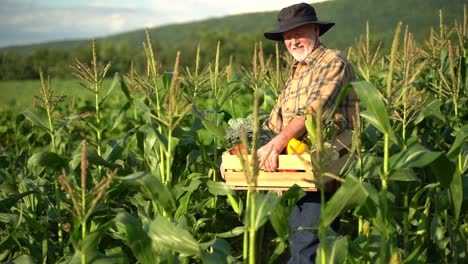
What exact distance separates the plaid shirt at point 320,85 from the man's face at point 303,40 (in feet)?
0.14

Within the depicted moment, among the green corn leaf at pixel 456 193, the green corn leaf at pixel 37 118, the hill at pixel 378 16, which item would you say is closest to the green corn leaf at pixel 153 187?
the green corn leaf at pixel 456 193

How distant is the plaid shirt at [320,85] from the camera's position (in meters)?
3.48

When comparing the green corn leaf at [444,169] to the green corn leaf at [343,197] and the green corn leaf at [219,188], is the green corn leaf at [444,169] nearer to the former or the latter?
the green corn leaf at [343,197]

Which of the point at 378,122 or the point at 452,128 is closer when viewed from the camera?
the point at 378,122

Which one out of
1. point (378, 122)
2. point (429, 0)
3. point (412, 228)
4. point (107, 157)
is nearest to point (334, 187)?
point (378, 122)

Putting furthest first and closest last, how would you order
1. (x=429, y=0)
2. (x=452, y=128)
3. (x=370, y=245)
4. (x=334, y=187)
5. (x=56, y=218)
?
(x=429, y=0) → (x=452, y=128) → (x=56, y=218) → (x=334, y=187) → (x=370, y=245)

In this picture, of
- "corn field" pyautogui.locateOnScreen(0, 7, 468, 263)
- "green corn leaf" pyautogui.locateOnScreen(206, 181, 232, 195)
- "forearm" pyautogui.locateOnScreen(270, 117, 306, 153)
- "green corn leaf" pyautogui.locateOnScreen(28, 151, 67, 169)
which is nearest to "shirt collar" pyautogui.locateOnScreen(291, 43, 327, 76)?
"corn field" pyautogui.locateOnScreen(0, 7, 468, 263)

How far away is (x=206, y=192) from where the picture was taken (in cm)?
454

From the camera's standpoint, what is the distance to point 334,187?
3684 millimetres

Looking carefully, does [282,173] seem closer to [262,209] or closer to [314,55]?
[262,209]

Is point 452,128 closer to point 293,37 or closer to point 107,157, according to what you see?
point 293,37

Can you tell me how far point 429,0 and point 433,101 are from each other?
196 feet

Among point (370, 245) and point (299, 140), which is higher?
point (299, 140)

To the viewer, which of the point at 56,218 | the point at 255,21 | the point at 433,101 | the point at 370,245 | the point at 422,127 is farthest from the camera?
the point at 255,21
